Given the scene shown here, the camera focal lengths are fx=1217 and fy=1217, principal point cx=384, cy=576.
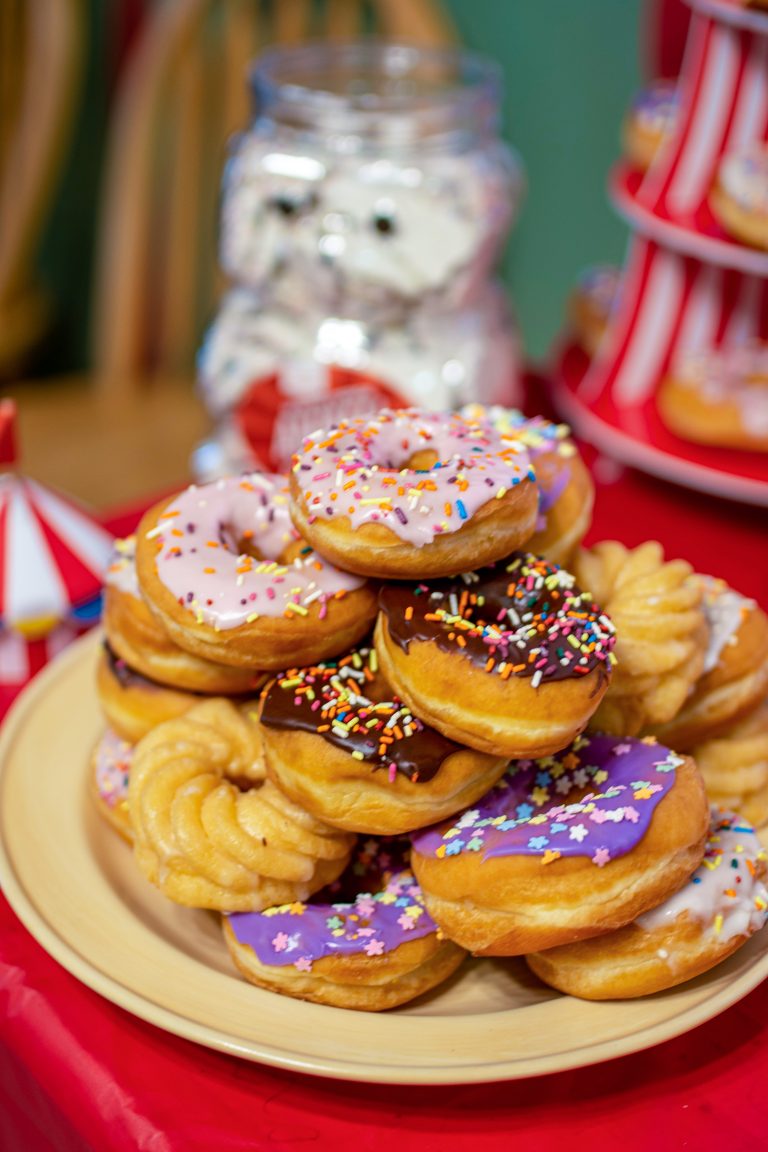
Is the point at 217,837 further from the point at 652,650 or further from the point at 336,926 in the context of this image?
the point at 652,650

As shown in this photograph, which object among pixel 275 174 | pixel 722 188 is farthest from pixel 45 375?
pixel 722 188

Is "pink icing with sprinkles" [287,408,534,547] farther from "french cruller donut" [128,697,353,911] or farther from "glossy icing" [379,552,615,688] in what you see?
"french cruller donut" [128,697,353,911]

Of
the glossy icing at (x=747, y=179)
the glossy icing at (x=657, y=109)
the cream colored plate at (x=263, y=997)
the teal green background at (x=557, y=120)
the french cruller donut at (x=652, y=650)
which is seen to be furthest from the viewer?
the teal green background at (x=557, y=120)

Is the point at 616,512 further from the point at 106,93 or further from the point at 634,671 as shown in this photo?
the point at 106,93

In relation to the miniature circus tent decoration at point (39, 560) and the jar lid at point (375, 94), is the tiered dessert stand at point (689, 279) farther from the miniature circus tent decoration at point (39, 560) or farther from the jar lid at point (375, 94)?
the miniature circus tent decoration at point (39, 560)

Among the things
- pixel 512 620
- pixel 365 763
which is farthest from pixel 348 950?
pixel 512 620

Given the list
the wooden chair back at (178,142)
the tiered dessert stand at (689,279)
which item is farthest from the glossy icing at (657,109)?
the wooden chair back at (178,142)

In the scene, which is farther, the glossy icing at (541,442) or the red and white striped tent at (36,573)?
the red and white striped tent at (36,573)
